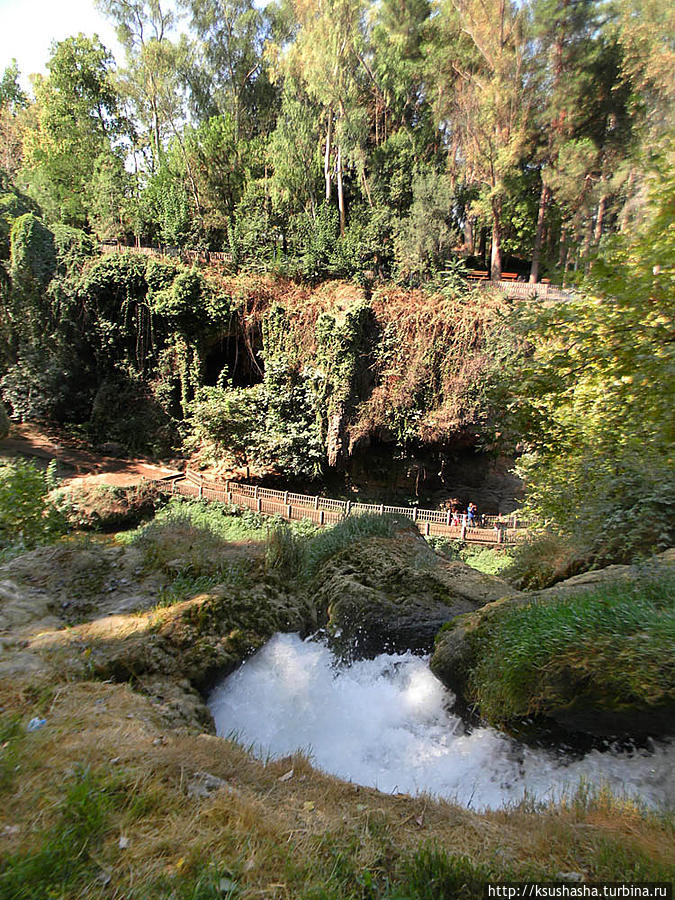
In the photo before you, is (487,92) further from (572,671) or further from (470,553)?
(572,671)

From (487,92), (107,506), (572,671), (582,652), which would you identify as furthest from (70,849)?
(487,92)

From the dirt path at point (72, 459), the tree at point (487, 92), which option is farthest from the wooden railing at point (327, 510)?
the tree at point (487, 92)

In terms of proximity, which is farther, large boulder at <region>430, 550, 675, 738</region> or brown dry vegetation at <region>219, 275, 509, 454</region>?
brown dry vegetation at <region>219, 275, 509, 454</region>

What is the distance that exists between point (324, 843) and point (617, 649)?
2552mm

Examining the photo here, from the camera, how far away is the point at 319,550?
7855 millimetres

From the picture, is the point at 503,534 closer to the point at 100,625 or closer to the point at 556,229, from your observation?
the point at 100,625

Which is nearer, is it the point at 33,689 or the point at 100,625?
the point at 33,689

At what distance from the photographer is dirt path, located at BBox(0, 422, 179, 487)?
1817 cm

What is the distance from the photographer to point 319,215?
22.6 metres

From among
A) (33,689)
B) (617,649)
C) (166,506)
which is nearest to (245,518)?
(166,506)

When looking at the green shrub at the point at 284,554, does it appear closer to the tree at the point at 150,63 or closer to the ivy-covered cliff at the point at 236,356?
the ivy-covered cliff at the point at 236,356

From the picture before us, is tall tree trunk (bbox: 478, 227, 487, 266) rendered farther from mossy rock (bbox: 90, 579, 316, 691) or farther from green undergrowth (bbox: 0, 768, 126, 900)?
green undergrowth (bbox: 0, 768, 126, 900)

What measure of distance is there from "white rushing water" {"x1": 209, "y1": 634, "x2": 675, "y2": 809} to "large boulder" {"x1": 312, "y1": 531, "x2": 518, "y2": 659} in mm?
265

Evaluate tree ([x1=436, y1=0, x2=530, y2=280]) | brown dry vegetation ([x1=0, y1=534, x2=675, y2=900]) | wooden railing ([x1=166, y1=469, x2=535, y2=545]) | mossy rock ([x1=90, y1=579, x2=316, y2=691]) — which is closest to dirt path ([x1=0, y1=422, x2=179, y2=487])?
wooden railing ([x1=166, y1=469, x2=535, y2=545])
